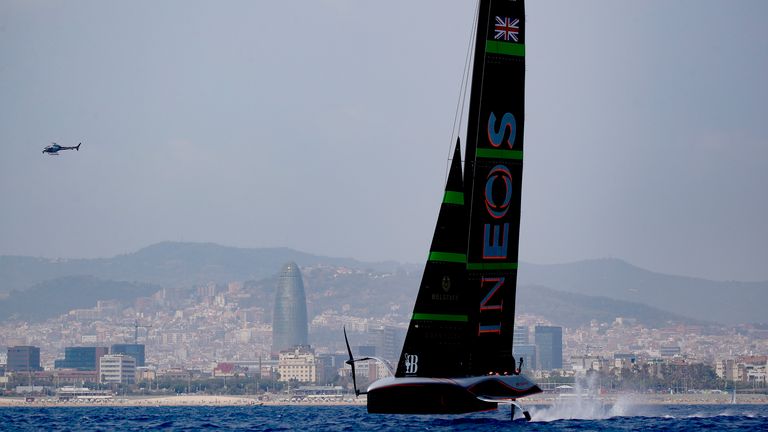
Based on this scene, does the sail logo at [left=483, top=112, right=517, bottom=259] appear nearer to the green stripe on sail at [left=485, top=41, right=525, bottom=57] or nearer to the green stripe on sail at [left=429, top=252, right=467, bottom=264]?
the green stripe on sail at [left=429, top=252, right=467, bottom=264]

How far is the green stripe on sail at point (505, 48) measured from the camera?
3984 cm

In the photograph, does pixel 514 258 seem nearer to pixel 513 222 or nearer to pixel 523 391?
pixel 513 222

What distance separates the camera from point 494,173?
39.8 meters

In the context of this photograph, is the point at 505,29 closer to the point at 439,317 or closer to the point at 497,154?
the point at 497,154

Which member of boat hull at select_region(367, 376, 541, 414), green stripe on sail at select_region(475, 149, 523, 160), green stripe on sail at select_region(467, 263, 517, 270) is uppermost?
green stripe on sail at select_region(475, 149, 523, 160)

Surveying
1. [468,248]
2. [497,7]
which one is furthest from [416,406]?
[497,7]

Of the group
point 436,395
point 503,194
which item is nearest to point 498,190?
point 503,194

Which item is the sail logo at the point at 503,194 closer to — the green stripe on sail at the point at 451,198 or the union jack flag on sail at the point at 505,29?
the green stripe on sail at the point at 451,198

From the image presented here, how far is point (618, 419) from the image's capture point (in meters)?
48.7

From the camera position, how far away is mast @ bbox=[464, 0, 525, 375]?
39656mm

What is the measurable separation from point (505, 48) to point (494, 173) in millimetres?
3501

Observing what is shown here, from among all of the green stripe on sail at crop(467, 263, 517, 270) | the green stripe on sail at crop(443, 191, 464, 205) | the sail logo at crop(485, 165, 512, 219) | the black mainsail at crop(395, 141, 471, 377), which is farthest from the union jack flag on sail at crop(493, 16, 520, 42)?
the green stripe on sail at crop(467, 263, 517, 270)

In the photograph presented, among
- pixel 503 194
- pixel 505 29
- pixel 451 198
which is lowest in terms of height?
pixel 451 198

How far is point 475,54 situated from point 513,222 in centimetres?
479
